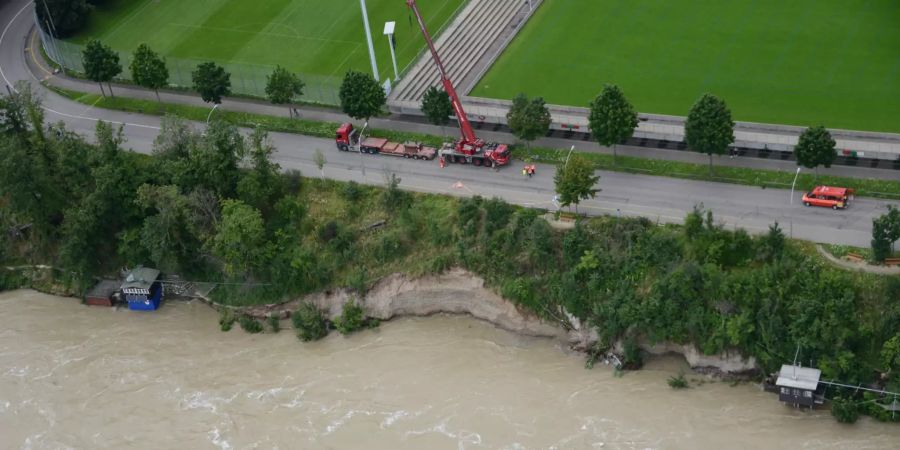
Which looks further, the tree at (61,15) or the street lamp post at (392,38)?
the tree at (61,15)

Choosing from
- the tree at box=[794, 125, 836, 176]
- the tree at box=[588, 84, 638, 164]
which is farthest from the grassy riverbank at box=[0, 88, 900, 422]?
the tree at box=[588, 84, 638, 164]

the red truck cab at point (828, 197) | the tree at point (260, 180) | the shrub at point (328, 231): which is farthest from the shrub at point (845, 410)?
the tree at point (260, 180)

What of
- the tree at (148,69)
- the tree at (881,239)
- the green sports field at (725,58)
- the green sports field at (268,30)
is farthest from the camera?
the green sports field at (268,30)

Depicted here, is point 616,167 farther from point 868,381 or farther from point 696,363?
point 868,381

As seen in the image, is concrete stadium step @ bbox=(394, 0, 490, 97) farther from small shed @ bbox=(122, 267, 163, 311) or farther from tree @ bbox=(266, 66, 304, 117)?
small shed @ bbox=(122, 267, 163, 311)

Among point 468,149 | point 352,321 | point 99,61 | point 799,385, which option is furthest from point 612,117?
point 99,61

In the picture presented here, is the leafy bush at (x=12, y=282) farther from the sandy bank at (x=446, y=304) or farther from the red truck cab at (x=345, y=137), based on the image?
the red truck cab at (x=345, y=137)
